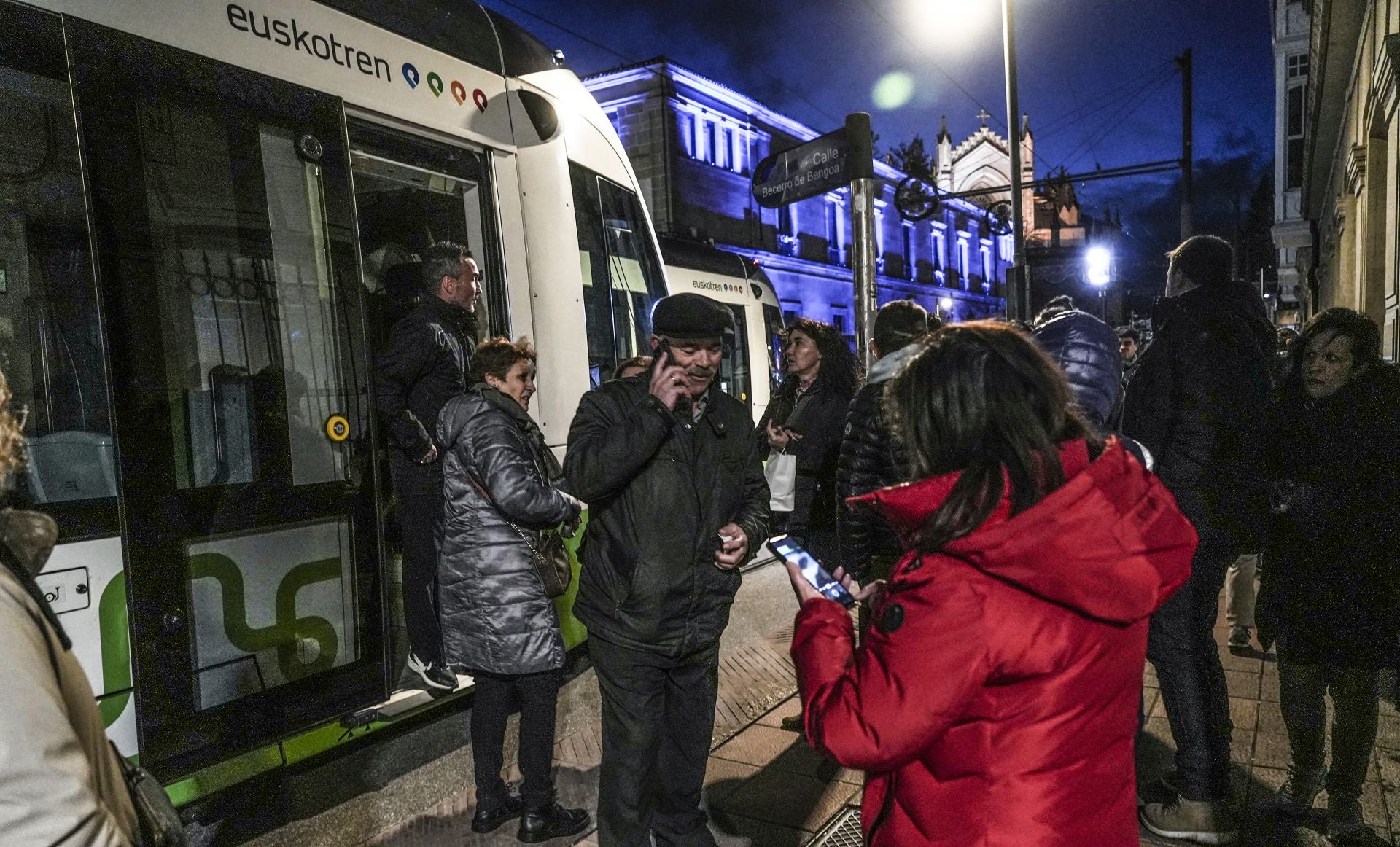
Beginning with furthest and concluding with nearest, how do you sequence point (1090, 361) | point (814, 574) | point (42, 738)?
point (1090, 361), point (814, 574), point (42, 738)

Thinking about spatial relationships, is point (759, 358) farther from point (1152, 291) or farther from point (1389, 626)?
point (1152, 291)

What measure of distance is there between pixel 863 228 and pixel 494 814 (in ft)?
20.7

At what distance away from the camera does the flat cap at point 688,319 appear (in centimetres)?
281

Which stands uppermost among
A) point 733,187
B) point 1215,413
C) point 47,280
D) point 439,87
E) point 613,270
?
point 733,187

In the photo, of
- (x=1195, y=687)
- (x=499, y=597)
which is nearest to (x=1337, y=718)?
(x=1195, y=687)

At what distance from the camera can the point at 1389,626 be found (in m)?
3.19

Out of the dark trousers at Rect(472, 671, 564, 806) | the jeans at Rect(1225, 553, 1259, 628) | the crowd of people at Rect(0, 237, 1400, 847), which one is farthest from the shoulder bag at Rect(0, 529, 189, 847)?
the jeans at Rect(1225, 553, 1259, 628)

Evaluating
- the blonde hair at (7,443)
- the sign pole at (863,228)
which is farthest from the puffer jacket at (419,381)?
the sign pole at (863,228)

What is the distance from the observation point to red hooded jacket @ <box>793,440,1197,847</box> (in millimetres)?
1370

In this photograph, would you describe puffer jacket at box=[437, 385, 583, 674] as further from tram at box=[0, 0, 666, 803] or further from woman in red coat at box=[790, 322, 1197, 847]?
woman in red coat at box=[790, 322, 1197, 847]

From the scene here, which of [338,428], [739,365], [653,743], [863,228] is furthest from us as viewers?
[739,365]

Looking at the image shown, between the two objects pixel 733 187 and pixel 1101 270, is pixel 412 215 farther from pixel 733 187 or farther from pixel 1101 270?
pixel 1101 270

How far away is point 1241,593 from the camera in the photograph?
18.3 ft

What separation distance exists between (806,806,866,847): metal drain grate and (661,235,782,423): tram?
7.41m
